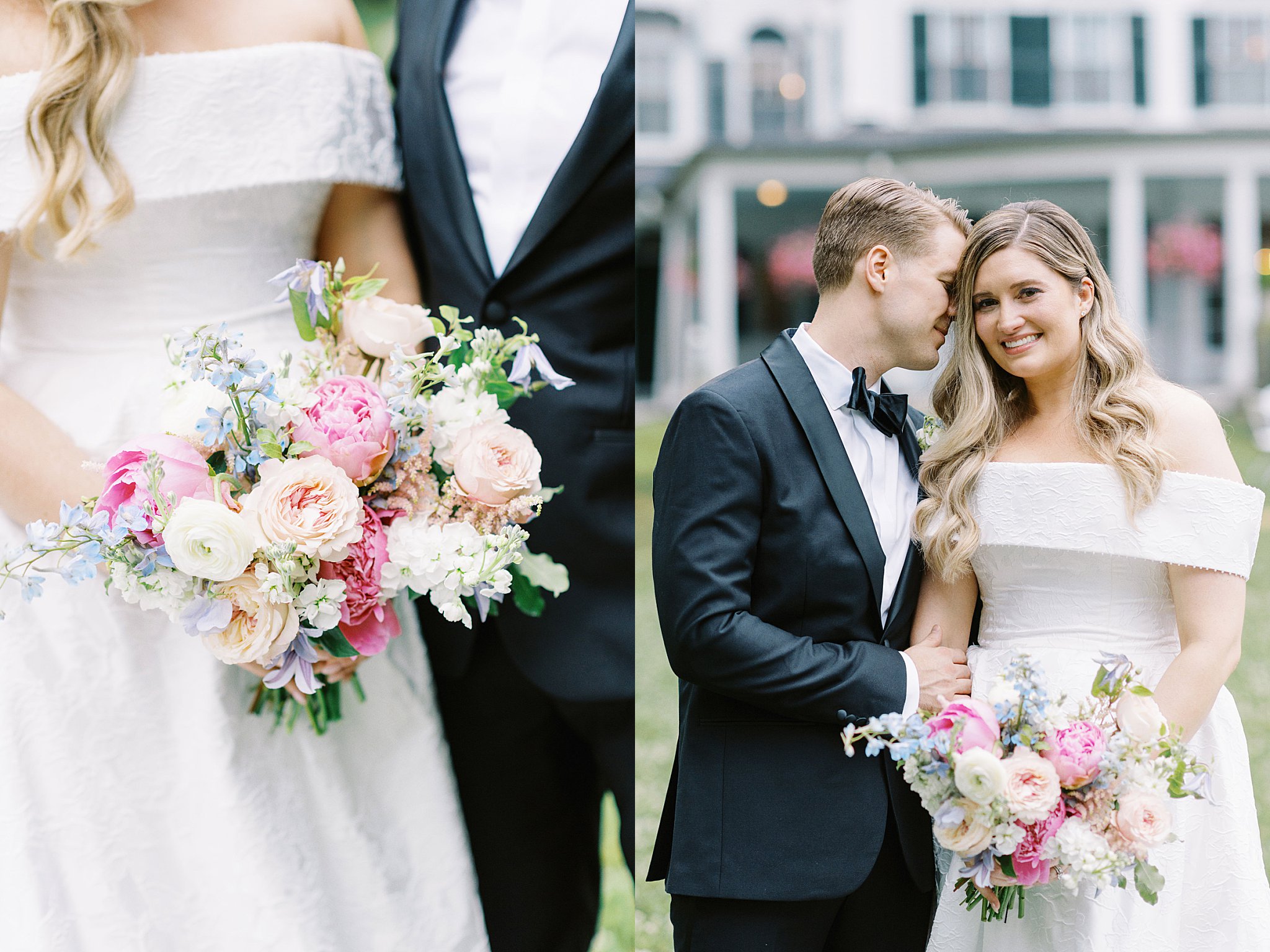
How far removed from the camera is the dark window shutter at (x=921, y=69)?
2052 centimetres

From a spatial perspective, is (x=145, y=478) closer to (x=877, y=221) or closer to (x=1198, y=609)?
(x=877, y=221)

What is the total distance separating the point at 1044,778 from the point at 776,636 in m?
0.48

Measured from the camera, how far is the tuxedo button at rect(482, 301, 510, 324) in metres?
2.43

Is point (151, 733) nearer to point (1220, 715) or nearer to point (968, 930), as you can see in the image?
point (968, 930)

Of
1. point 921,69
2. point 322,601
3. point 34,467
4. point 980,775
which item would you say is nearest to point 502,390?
point 322,601

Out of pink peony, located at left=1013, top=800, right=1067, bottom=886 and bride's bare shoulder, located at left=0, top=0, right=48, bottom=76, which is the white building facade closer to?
bride's bare shoulder, located at left=0, top=0, right=48, bottom=76

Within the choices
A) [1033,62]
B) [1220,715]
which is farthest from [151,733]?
[1033,62]

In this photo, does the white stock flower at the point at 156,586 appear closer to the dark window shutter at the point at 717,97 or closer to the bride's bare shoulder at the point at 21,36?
the bride's bare shoulder at the point at 21,36

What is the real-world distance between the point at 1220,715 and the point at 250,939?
6.40 ft

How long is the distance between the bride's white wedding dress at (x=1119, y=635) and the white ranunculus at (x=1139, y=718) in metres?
0.18

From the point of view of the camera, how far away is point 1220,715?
2.10m

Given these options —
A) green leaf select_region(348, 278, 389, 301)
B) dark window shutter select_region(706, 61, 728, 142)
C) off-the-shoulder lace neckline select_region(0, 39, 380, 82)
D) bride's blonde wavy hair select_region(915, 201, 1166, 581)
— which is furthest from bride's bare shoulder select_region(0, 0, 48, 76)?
dark window shutter select_region(706, 61, 728, 142)

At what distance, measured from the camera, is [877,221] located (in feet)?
6.73

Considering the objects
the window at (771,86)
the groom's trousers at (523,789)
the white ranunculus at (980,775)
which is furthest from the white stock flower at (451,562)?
the window at (771,86)
